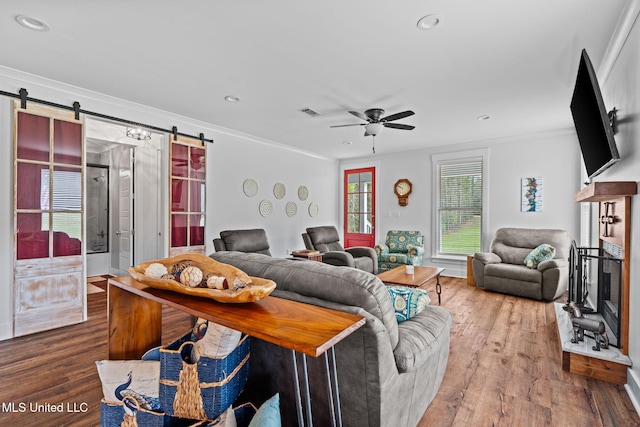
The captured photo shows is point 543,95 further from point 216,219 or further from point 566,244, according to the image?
point 216,219

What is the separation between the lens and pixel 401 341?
58.1 inches

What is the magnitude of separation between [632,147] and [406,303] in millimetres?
1920

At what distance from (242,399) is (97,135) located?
16.4ft

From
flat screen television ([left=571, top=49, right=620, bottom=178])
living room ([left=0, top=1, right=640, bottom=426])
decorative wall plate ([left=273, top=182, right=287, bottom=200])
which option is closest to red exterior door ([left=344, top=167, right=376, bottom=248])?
living room ([left=0, top=1, right=640, bottom=426])

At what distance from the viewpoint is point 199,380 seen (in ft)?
4.25

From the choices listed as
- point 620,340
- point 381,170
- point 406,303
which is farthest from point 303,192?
point 620,340

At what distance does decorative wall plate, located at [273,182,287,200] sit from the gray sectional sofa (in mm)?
4108

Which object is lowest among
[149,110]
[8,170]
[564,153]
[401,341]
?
[401,341]

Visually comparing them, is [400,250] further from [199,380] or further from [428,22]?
[199,380]

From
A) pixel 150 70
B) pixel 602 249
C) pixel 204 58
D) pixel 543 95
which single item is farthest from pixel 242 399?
pixel 543 95

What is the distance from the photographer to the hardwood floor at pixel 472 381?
5.92ft

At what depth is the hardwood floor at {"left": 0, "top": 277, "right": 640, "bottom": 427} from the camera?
5.92 ft

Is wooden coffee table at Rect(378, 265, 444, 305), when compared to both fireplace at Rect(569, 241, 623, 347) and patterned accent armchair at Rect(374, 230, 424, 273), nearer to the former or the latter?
patterned accent armchair at Rect(374, 230, 424, 273)

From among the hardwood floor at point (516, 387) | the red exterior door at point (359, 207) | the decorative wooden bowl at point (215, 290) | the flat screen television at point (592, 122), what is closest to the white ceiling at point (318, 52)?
the flat screen television at point (592, 122)
